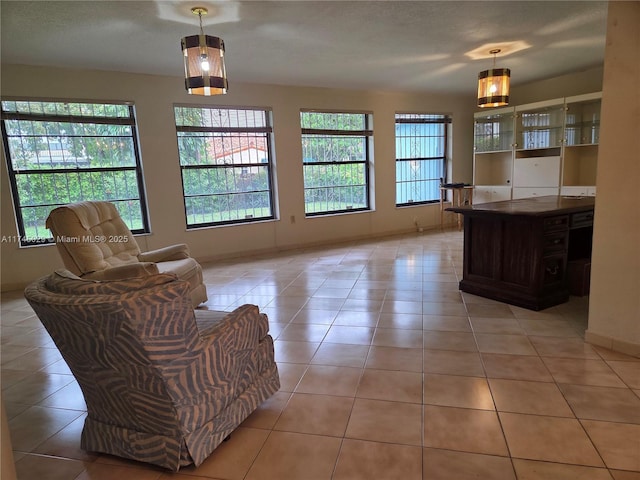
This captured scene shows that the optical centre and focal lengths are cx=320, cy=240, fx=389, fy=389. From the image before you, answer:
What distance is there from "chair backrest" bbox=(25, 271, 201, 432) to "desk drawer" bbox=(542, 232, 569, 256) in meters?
2.83

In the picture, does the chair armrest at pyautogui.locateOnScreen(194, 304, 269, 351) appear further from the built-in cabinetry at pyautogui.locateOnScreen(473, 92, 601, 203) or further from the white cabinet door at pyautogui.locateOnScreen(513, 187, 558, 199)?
the white cabinet door at pyautogui.locateOnScreen(513, 187, 558, 199)

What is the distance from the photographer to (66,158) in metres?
4.58

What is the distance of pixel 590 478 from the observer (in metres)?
1.48

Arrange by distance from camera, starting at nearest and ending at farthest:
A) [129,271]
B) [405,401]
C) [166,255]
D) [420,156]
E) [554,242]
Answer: [405,401] < [129,271] < [554,242] < [166,255] < [420,156]

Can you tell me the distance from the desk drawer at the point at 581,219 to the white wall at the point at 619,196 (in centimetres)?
93

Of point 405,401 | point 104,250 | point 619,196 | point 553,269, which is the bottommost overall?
point 405,401

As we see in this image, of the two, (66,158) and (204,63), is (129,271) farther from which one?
(66,158)

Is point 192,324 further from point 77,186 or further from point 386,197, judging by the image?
point 386,197

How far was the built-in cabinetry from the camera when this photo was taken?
553cm

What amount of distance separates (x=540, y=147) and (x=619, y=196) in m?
4.17

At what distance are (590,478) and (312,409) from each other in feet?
3.87

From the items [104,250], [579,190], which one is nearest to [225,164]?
[104,250]

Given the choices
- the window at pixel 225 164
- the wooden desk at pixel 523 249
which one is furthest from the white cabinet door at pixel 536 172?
the window at pixel 225 164

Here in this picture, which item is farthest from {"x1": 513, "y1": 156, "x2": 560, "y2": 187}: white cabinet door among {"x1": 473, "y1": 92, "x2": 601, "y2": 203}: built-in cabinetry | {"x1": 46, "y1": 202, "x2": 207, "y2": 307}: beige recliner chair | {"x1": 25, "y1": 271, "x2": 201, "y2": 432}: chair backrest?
{"x1": 25, "y1": 271, "x2": 201, "y2": 432}: chair backrest
